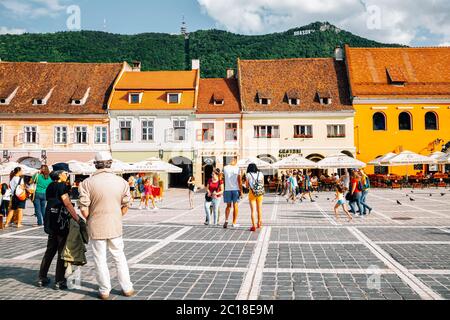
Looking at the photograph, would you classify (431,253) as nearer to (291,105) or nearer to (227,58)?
(291,105)

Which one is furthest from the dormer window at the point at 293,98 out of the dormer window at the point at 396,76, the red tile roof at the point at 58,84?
the red tile roof at the point at 58,84

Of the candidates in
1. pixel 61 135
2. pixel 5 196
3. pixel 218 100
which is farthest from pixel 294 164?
pixel 61 135

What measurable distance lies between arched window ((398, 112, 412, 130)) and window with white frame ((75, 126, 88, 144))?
28694 millimetres

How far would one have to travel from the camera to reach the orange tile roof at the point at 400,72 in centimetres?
3238

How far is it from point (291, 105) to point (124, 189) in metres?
29.3

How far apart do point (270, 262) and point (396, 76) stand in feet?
106

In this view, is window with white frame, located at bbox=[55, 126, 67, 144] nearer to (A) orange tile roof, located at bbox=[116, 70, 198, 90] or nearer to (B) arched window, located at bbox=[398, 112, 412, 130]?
(A) orange tile roof, located at bbox=[116, 70, 198, 90]

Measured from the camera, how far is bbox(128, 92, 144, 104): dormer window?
3294 centimetres

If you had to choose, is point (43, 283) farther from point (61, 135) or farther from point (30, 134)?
point (30, 134)

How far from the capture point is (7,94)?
32.9 m

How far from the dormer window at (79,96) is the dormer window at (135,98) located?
4.25 metres

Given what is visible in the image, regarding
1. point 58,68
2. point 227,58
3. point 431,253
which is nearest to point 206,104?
point 58,68

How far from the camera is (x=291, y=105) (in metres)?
32.7

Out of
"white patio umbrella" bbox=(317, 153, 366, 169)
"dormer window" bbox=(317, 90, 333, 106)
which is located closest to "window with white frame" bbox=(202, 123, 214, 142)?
"dormer window" bbox=(317, 90, 333, 106)
